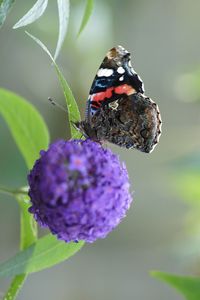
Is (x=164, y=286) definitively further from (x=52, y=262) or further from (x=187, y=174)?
(x=52, y=262)

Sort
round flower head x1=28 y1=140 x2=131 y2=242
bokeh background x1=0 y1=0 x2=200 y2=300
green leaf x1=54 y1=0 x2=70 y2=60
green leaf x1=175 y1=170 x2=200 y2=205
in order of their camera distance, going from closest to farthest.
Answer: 1. round flower head x1=28 y1=140 x2=131 y2=242
2. green leaf x1=54 y1=0 x2=70 y2=60
3. green leaf x1=175 y1=170 x2=200 y2=205
4. bokeh background x1=0 y1=0 x2=200 y2=300

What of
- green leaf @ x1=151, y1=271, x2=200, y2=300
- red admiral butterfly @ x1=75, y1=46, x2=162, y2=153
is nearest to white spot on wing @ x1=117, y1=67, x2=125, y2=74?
red admiral butterfly @ x1=75, y1=46, x2=162, y2=153

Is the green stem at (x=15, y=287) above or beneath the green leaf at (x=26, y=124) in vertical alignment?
beneath

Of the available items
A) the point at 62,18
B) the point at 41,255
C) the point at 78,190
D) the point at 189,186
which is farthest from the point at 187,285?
the point at 189,186

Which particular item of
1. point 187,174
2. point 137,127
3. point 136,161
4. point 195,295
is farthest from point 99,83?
point 136,161

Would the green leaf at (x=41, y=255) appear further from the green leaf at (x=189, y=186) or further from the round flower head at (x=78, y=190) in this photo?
the green leaf at (x=189, y=186)

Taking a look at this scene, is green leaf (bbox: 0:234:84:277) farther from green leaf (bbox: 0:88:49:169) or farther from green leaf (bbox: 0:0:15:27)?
green leaf (bbox: 0:0:15:27)

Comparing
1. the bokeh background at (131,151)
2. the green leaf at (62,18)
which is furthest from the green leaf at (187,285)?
the bokeh background at (131,151)
